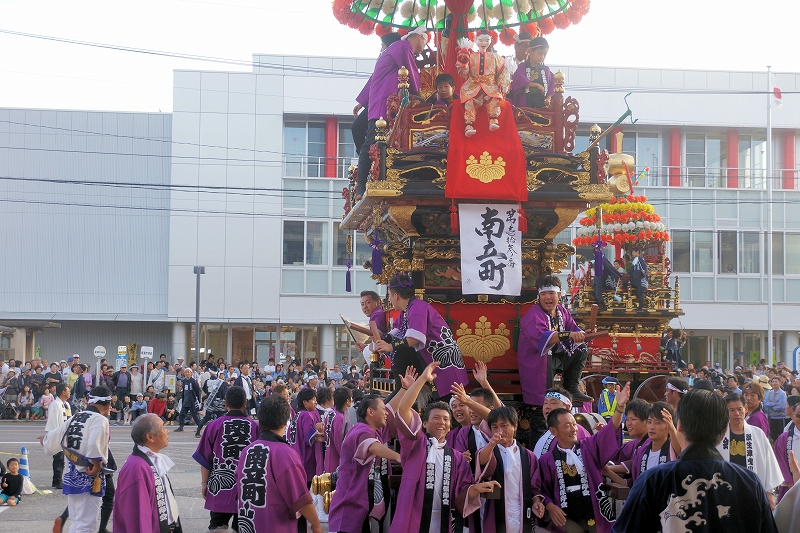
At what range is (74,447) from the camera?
773 cm

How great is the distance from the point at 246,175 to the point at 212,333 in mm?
6041

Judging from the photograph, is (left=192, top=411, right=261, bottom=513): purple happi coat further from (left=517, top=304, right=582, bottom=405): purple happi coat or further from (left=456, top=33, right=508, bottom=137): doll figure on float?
(left=456, top=33, right=508, bottom=137): doll figure on float

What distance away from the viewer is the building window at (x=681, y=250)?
1240 inches

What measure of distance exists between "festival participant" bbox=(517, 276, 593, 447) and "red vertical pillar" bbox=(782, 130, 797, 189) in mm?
27018

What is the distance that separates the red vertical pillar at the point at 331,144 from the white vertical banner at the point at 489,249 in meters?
23.1

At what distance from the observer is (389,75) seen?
949cm

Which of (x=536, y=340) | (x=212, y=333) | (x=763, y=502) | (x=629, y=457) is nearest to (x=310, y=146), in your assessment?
(x=212, y=333)

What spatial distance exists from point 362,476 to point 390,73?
4.94 m

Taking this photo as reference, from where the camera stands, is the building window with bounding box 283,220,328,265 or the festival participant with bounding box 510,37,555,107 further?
the building window with bounding box 283,220,328,265

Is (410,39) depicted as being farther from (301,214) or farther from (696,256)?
(696,256)

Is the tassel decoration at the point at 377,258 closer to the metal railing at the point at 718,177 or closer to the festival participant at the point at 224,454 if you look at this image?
the festival participant at the point at 224,454

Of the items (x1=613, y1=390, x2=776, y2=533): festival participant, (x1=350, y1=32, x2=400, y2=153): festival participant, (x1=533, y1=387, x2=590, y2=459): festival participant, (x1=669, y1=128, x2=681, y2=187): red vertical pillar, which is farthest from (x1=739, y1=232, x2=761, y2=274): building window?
(x1=613, y1=390, x2=776, y2=533): festival participant

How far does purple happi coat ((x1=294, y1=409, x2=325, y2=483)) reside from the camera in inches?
352

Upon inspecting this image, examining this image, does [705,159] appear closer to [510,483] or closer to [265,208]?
[265,208]
